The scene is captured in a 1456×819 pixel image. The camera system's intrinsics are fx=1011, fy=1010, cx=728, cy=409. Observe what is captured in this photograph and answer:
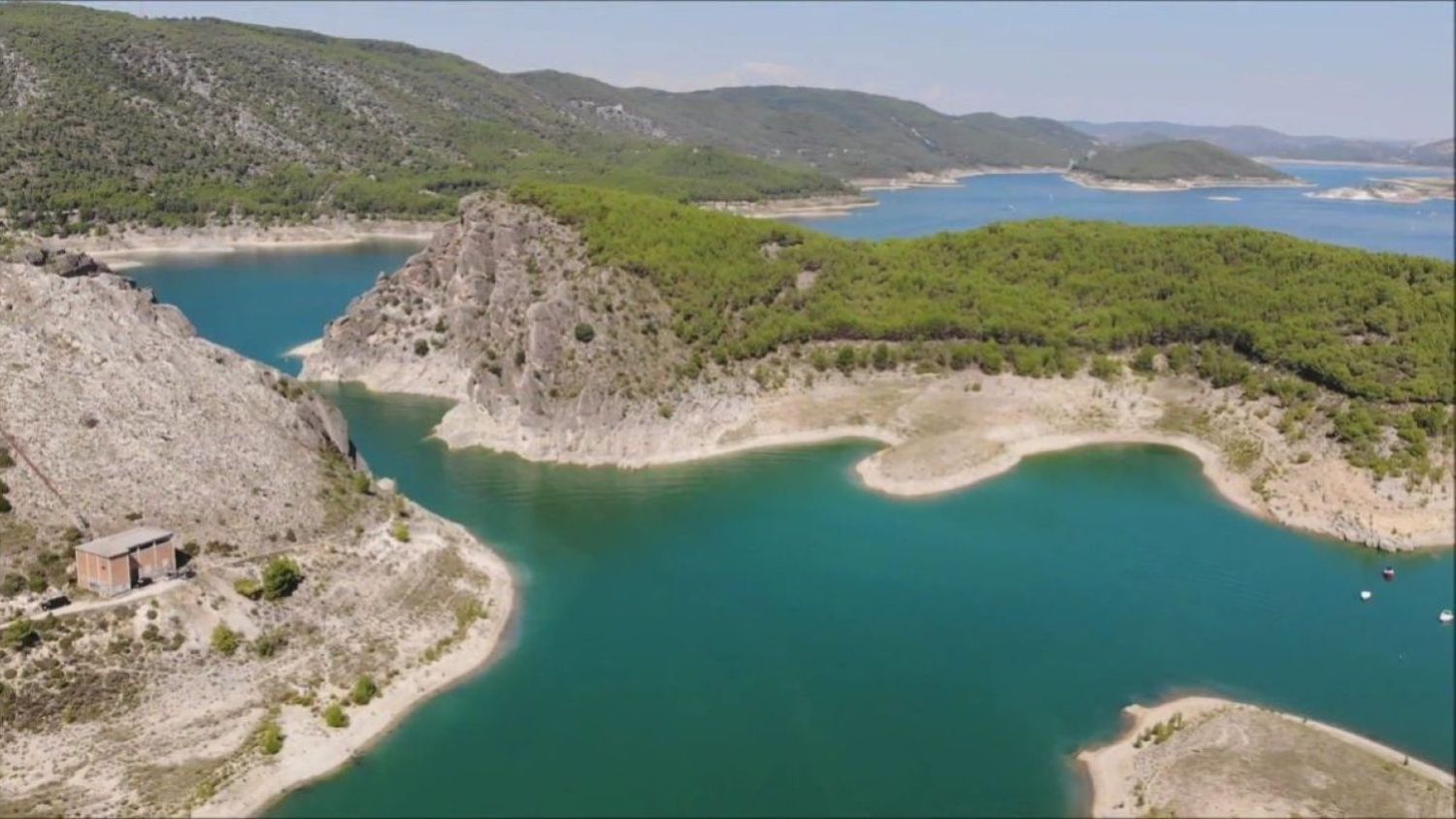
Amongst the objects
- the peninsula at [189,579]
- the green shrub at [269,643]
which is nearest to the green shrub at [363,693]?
the peninsula at [189,579]

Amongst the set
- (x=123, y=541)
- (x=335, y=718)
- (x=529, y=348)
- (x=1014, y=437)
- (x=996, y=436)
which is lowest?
(x=335, y=718)

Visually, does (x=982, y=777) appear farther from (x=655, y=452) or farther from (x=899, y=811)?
(x=655, y=452)

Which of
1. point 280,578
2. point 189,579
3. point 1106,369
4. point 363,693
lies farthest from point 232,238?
point 363,693

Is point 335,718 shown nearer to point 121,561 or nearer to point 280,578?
point 280,578

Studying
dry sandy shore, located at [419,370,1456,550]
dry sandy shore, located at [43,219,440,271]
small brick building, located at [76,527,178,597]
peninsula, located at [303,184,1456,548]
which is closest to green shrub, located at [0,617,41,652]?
small brick building, located at [76,527,178,597]

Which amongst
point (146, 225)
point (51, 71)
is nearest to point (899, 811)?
point (146, 225)

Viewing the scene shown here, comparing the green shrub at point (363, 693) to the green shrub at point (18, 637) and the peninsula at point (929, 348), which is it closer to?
the green shrub at point (18, 637)
